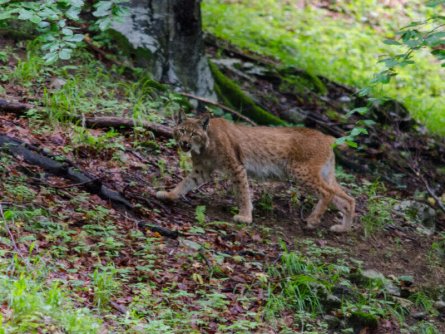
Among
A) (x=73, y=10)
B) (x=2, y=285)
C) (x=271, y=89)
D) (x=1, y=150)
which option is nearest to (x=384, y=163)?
(x=271, y=89)

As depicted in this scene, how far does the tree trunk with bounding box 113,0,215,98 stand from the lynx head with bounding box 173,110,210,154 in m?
2.39

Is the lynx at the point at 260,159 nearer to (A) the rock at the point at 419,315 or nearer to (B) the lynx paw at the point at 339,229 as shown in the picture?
(B) the lynx paw at the point at 339,229

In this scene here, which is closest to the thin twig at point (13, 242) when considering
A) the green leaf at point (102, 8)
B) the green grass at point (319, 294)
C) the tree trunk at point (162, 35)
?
the green leaf at point (102, 8)

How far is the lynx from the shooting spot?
26.5ft

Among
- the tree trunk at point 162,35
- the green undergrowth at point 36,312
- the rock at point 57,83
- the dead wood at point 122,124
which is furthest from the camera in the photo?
the tree trunk at point 162,35

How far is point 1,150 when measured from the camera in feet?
24.2

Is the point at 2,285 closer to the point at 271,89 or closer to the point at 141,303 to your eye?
the point at 141,303

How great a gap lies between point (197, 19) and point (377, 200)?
11.6ft

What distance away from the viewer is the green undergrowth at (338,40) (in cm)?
1405

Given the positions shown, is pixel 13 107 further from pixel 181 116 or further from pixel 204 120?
pixel 204 120

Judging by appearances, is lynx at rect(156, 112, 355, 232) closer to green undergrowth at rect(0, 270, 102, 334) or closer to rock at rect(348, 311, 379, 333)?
rock at rect(348, 311, 379, 333)

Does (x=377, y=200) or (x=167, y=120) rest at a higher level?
(x=167, y=120)

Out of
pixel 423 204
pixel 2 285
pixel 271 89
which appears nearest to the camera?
pixel 2 285

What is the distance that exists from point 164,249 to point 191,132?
161cm
